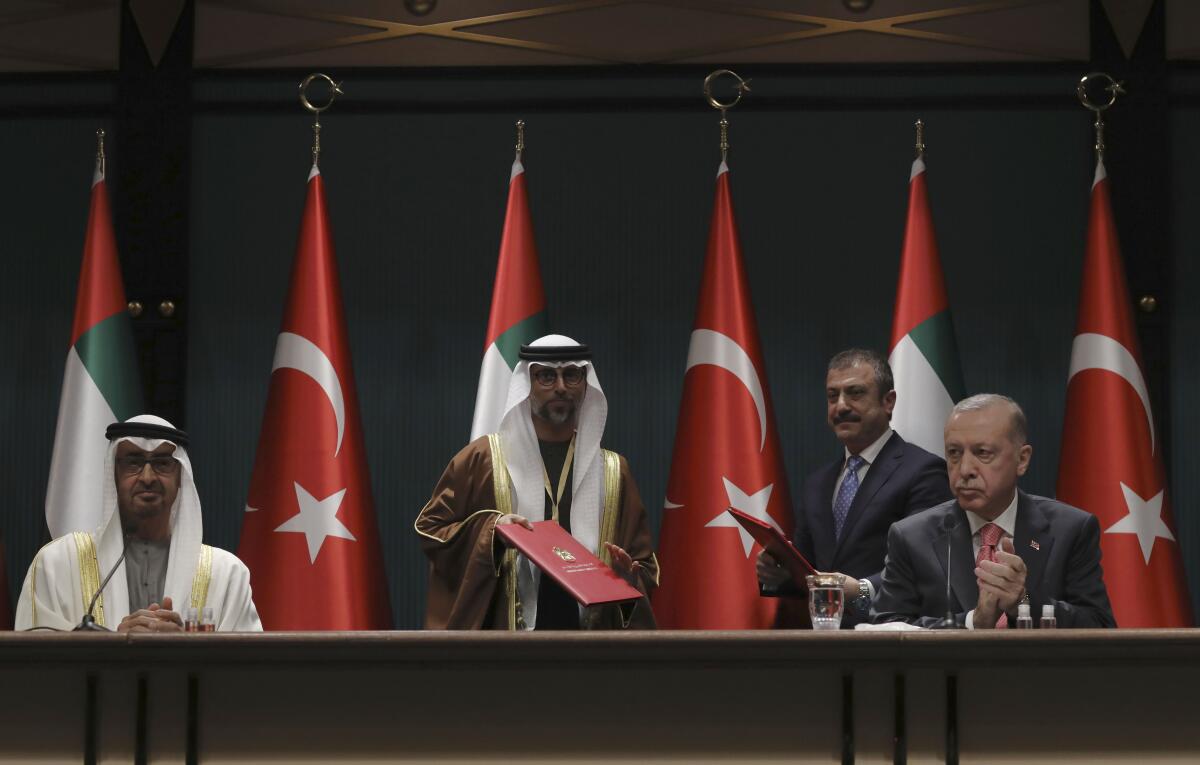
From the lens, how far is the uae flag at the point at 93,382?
473 centimetres

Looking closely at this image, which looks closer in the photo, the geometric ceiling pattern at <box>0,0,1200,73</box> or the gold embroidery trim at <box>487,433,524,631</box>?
the gold embroidery trim at <box>487,433,524,631</box>

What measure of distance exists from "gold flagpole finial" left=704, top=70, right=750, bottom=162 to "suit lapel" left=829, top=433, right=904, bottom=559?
138 centimetres

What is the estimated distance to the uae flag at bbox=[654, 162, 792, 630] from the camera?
4668 mm

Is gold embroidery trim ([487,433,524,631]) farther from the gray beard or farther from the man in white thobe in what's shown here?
the man in white thobe

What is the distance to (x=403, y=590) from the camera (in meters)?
5.28

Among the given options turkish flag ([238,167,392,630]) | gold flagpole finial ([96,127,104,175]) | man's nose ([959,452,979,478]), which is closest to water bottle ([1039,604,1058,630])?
man's nose ([959,452,979,478])

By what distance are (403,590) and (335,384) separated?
868 mm

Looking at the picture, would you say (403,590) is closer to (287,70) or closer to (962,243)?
(287,70)

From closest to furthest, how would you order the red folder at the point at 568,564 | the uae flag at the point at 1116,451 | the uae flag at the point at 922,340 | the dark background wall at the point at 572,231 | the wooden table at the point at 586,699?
1. the wooden table at the point at 586,699
2. the red folder at the point at 568,564
3. the uae flag at the point at 1116,451
4. the uae flag at the point at 922,340
5. the dark background wall at the point at 572,231

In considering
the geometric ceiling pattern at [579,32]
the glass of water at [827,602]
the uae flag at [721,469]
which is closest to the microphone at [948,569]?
the glass of water at [827,602]

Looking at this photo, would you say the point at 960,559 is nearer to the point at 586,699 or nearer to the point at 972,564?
the point at 972,564

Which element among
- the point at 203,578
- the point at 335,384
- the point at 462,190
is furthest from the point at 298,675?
the point at 462,190

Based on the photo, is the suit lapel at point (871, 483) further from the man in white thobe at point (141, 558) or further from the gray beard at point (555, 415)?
the man in white thobe at point (141, 558)

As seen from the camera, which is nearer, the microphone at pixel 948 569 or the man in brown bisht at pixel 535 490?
the microphone at pixel 948 569
